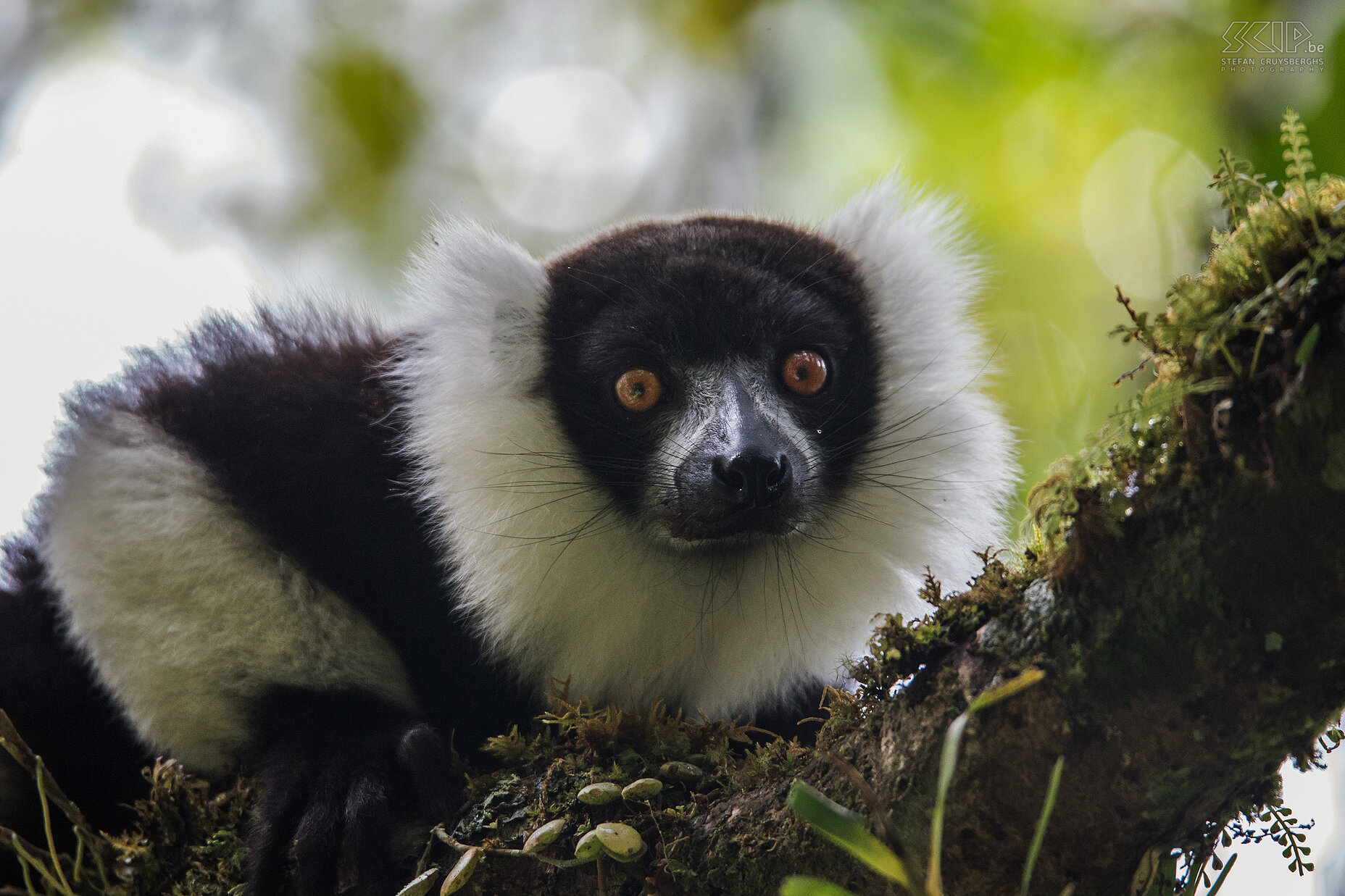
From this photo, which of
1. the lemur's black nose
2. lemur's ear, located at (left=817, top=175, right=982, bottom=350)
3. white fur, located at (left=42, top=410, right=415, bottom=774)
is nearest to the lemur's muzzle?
the lemur's black nose

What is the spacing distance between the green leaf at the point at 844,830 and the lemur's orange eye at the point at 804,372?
2.54 metres

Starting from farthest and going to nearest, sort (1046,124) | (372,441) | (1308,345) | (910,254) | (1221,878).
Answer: (1046,124)
(910,254)
(372,441)
(1221,878)
(1308,345)

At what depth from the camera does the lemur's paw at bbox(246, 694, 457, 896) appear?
2.67 meters

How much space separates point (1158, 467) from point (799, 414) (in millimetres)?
2063

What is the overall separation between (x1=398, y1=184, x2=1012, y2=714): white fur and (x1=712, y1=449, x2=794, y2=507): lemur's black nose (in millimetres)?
553

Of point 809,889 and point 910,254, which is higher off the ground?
→ point 910,254

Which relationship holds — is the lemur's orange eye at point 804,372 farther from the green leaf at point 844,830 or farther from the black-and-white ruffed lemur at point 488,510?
the green leaf at point 844,830

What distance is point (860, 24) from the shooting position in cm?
775

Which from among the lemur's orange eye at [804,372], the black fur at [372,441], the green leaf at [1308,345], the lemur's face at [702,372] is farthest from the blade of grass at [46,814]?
the green leaf at [1308,345]

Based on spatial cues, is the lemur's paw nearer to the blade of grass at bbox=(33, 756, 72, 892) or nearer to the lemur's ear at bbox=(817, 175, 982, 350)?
the blade of grass at bbox=(33, 756, 72, 892)

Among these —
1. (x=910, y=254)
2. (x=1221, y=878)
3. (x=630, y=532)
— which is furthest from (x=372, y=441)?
(x=1221, y=878)

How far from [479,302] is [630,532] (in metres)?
1.09

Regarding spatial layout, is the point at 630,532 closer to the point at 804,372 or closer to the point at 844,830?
the point at 804,372

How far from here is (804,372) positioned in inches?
Answer: 150
